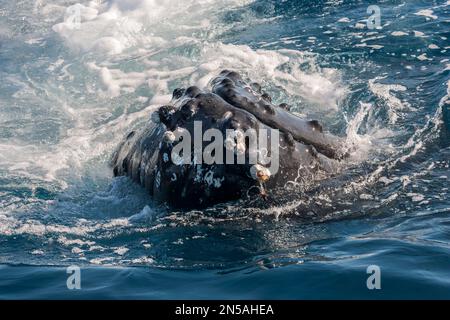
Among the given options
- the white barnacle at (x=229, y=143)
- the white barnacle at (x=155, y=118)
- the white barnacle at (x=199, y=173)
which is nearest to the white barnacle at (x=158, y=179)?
the white barnacle at (x=199, y=173)

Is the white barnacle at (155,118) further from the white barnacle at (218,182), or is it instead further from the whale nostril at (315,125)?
the whale nostril at (315,125)

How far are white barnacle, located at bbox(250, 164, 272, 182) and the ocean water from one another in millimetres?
398

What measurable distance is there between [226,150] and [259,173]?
0.45 metres

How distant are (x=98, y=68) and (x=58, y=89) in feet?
4.53

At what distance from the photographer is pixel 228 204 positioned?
8.05 meters

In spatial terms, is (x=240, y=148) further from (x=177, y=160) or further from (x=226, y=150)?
(x=177, y=160)

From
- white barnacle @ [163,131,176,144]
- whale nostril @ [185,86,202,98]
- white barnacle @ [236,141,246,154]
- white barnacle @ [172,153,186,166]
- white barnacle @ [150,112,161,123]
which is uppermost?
whale nostril @ [185,86,202,98]

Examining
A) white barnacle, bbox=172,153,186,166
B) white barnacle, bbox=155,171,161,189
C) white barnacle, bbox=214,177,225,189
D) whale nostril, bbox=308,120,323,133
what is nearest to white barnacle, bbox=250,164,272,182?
white barnacle, bbox=214,177,225,189

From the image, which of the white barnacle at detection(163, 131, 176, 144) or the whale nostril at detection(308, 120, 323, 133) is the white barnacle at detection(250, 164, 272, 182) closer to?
the white barnacle at detection(163, 131, 176, 144)

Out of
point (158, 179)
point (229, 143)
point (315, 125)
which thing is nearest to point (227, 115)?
point (229, 143)

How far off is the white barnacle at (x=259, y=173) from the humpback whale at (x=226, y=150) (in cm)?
1

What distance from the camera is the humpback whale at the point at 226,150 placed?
7.95 metres

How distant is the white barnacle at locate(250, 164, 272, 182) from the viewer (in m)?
7.85

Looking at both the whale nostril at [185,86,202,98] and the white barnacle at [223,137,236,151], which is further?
the whale nostril at [185,86,202,98]
